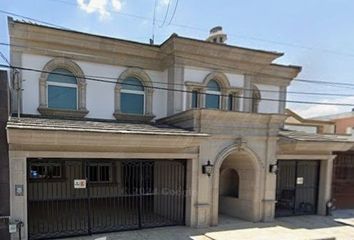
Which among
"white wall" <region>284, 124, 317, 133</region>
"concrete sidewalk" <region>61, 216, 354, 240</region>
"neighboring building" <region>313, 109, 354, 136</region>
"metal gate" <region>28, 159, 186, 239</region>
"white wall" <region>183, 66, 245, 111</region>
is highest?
"white wall" <region>183, 66, 245, 111</region>

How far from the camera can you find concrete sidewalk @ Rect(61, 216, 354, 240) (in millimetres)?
9152

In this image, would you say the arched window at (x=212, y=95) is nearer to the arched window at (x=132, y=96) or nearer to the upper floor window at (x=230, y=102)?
the upper floor window at (x=230, y=102)

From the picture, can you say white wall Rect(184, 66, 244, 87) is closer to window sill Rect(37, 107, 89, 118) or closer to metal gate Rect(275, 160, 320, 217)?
metal gate Rect(275, 160, 320, 217)

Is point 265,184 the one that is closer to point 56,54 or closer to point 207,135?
point 207,135

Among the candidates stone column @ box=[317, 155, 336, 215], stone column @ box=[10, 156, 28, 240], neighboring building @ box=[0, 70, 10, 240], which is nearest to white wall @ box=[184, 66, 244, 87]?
stone column @ box=[317, 155, 336, 215]

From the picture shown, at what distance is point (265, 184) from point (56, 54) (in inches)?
365

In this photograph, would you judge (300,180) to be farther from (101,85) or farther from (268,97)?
(101,85)

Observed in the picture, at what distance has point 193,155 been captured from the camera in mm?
10023

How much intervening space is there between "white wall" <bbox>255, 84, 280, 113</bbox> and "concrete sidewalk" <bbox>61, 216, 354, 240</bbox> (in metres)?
5.20

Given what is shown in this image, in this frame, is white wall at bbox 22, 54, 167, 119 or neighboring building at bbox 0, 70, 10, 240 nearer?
neighboring building at bbox 0, 70, 10, 240

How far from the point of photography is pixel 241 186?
38.9 ft

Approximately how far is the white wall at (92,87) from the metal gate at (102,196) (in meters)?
2.10

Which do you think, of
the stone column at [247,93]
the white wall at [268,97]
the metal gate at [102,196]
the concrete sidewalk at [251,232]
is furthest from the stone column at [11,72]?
the white wall at [268,97]

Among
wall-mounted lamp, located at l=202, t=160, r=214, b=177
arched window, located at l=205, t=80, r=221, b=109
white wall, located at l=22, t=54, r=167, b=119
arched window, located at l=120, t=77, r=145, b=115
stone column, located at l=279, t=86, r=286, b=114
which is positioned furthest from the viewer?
stone column, located at l=279, t=86, r=286, b=114
